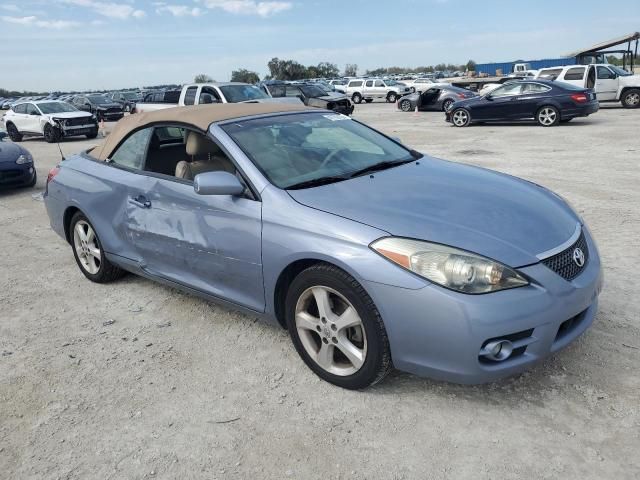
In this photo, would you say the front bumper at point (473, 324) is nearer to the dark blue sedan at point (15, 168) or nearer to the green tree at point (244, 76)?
the dark blue sedan at point (15, 168)

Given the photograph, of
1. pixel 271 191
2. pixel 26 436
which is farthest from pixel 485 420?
pixel 26 436

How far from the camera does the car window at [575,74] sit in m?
19.7

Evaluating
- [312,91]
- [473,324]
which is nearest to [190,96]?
[312,91]

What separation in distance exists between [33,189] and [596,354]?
9801mm

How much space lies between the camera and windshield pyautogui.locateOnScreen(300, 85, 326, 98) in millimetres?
25153

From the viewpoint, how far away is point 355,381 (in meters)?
2.94

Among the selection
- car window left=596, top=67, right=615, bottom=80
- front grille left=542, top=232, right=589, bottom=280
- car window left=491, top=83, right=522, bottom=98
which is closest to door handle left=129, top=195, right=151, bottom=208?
front grille left=542, top=232, right=589, bottom=280

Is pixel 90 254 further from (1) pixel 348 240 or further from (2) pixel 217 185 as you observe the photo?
(1) pixel 348 240

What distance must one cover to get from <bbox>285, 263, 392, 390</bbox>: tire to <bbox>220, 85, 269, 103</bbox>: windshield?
1314 centimetres

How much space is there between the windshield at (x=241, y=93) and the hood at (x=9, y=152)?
6.57 meters

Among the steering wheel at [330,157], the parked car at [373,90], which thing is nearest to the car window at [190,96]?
the steering wheel at [330,157]

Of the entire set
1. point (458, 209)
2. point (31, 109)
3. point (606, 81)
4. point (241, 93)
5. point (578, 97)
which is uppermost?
point (606, 81)

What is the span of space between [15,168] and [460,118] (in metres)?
13.4

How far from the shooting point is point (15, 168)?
9.44 m
